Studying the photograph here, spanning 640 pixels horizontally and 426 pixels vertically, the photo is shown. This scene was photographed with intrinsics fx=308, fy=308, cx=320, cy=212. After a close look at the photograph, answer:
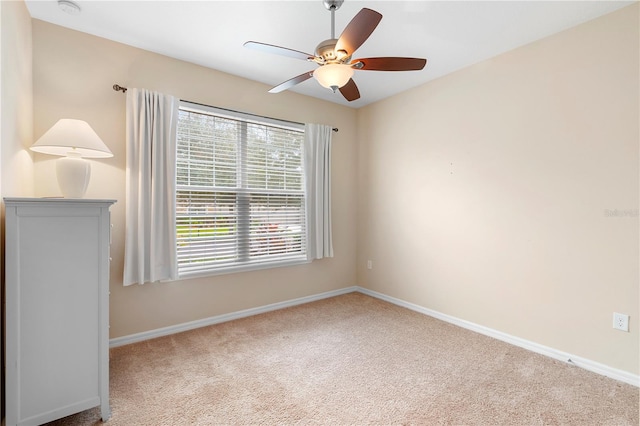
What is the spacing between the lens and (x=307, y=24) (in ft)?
7.61

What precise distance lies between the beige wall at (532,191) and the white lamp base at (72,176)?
305 centimetres

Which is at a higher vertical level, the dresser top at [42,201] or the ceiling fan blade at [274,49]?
the ceiling fan blade at [274,49]

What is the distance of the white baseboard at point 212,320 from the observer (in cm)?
265

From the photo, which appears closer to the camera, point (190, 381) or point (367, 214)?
point (190, 381)

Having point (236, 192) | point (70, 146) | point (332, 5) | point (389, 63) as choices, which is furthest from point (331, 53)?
point (236, 192)

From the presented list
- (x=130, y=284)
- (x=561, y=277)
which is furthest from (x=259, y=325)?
(x=561, y=277)

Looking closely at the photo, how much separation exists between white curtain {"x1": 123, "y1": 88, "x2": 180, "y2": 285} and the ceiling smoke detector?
590 millimetres

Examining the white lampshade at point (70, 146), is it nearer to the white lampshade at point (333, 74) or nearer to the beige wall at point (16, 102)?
the beige wall at point (16, 102)

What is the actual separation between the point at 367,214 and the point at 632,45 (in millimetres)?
2794

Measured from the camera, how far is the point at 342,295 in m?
4.11

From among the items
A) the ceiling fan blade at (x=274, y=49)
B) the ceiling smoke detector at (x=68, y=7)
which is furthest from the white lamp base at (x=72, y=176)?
the ceiling fan blade at (x=274, y=49)

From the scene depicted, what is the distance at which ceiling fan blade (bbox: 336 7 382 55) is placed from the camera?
1468 mm

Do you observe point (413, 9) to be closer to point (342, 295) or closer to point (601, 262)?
point (601, 262)

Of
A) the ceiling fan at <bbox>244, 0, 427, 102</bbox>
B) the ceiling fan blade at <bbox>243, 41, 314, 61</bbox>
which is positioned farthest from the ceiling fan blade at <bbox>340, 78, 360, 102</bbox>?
the ceiling fan blade at <bbox>243, 41, 314, 61</bbox>
